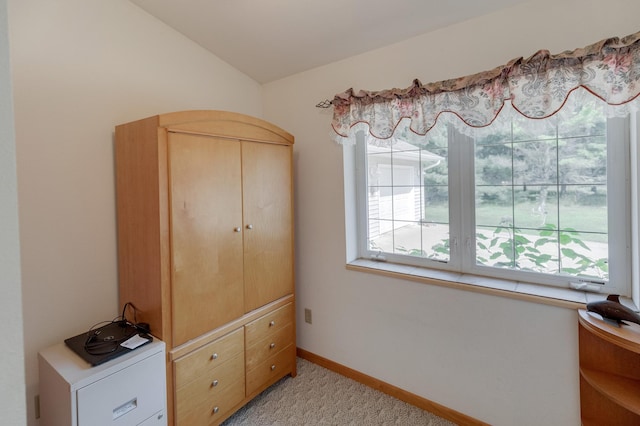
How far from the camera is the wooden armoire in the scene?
1.56m

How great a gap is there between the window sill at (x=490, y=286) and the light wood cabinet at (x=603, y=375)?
0.37 ft

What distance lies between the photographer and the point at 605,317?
4.46 ft

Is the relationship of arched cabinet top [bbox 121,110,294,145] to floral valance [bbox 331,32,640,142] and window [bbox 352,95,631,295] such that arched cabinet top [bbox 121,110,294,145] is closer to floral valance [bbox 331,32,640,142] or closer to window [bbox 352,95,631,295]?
floral valance [bbox 331,32,640,142]

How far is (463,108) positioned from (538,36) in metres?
0.46

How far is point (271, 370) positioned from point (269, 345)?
0.18m

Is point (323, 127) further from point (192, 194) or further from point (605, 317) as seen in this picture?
point (605, 317)

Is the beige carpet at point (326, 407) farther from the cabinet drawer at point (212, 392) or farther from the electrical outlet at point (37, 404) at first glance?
the electrical outlet at point (37, 404)

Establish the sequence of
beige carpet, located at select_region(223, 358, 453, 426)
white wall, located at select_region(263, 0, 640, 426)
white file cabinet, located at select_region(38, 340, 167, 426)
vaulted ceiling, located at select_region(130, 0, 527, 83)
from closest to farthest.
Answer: white file cabinet, located at select_region(38, 340, 167, 426) → white wall, located at select_region(263, 0, 640, 426) → vaulted ceiling, located at select_region(130, 0, 527, 83) → beige carpet, located at select_region(223, 358, 453, 426)

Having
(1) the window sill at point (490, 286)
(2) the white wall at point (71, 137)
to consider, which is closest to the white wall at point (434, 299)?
(1) the window sill at point (490, 286)

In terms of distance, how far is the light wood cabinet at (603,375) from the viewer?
1356mm

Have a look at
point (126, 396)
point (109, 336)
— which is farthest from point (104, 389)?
point (109, 336)

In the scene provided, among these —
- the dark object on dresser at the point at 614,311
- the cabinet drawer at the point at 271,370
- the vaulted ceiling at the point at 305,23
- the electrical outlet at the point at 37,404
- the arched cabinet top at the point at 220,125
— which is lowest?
the cabinet drawer at the point at 271,370

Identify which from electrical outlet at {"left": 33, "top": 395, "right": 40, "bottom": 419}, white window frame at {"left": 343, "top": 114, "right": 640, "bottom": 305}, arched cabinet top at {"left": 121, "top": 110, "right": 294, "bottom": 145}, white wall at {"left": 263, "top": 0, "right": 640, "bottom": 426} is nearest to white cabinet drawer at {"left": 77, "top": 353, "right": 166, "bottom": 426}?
electrical outlet at {"left": 33, "top": 395, "right": 40, "bottom": 419}

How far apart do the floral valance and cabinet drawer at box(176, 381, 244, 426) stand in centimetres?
180
